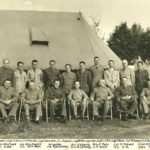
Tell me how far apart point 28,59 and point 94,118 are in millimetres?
3599

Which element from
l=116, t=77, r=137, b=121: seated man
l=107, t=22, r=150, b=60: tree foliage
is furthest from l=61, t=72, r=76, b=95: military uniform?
l=107, t=22, r=150, b=60: tree foliage

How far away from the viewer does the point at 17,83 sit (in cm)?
1012

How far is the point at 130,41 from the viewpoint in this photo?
2795 cm

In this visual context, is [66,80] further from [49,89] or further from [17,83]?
[17,83]

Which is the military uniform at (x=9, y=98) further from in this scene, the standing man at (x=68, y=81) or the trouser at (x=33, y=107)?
the standing man at (x=68, y=81)

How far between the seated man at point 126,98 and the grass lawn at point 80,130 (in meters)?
0.30

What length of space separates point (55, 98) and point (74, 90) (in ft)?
1.80

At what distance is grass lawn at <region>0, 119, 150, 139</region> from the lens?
8109 millimetres

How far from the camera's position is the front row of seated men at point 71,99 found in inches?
361

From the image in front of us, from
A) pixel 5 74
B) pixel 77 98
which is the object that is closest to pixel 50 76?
pixel 77 98

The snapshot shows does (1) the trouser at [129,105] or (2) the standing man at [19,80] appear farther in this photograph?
(2) the standing man at [19,80]

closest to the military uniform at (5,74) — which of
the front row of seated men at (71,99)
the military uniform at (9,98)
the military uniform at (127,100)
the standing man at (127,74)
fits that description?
the front row of seated men at (71,99)

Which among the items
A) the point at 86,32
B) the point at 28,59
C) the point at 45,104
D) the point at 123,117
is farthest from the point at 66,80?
the point at 86,32

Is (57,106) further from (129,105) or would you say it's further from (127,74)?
(127,74)
